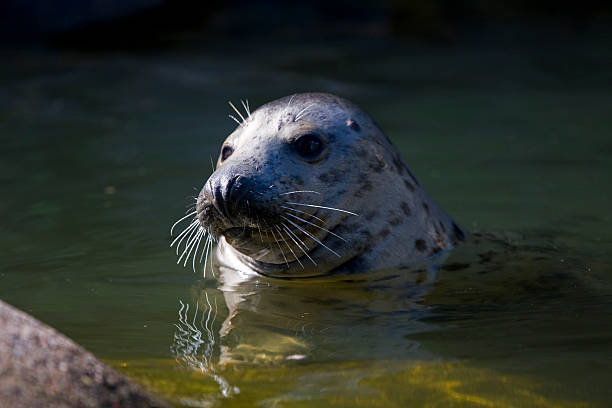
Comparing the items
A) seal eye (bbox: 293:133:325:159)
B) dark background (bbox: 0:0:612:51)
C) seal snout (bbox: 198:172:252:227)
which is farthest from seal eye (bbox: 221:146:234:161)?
dark background (bbox: 0:0:612:51)

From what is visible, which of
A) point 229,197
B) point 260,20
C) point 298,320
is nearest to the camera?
point 298,320

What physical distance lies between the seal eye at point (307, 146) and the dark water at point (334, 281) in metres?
0.61

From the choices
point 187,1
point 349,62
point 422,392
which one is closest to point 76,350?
point 422,392

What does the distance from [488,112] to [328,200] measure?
553cm

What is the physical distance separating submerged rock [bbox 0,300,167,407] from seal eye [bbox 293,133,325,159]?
195cm

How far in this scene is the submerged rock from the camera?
208cm

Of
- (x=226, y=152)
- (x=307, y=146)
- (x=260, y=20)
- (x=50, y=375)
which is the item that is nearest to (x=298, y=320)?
(x=307, y=146)

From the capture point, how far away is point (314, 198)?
4.00 metres

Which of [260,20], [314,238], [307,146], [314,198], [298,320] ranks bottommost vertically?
[298,320]

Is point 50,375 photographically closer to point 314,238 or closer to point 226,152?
point 314,238

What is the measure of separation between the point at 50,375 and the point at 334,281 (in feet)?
6.92

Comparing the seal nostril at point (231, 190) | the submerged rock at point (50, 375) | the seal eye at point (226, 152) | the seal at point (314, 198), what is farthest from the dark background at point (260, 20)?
the submerged rock at point (50, 375)

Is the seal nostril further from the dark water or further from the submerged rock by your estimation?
the submerged rock

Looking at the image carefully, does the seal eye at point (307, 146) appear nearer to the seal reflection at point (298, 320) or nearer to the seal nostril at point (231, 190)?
the seal nostril at point (231, 190)
